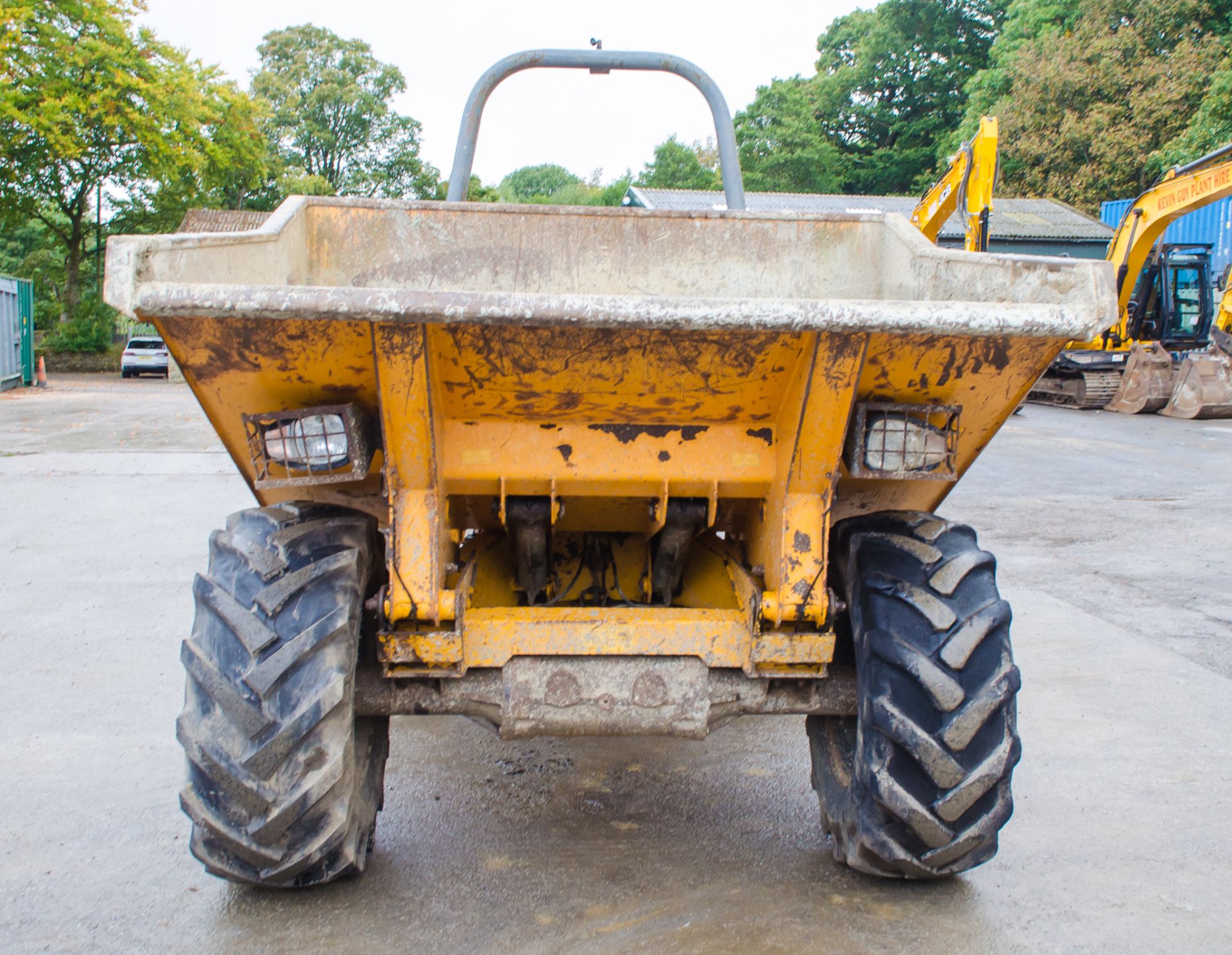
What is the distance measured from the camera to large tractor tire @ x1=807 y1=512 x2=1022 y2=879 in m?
2.49

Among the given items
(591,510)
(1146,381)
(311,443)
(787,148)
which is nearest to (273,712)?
(311,443)

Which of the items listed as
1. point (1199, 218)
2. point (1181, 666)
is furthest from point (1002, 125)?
point (1181, 666)

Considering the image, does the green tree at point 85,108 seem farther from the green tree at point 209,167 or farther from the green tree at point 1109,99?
the green tree at point 1109,99

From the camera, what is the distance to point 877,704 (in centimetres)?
253

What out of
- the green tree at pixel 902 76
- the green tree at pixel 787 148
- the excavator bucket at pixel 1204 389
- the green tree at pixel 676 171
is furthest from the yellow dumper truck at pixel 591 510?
the green tree at pixel 676 171

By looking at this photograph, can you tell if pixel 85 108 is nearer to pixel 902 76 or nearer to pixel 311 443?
pixel 311 443

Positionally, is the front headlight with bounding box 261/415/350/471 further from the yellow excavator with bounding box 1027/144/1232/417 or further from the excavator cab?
the excavator cab

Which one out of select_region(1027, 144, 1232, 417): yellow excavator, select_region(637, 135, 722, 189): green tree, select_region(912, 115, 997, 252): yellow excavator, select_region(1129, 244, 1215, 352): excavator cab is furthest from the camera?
select_region(637, 135, 722, 189): green tree

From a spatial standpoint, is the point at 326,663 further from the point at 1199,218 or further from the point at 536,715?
the point at 1199,218

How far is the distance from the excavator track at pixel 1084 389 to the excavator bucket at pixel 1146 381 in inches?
15.4

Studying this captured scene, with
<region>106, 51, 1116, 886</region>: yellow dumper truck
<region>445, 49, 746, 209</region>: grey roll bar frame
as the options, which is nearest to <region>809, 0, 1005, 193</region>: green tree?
<region>445, 49, 746, 209</region>: grey roll bar frame

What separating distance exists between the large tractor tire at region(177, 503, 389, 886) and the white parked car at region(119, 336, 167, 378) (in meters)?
28.2

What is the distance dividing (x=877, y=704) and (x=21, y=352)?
2449 cm

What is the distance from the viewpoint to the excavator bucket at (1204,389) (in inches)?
631
